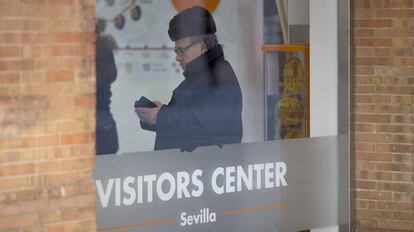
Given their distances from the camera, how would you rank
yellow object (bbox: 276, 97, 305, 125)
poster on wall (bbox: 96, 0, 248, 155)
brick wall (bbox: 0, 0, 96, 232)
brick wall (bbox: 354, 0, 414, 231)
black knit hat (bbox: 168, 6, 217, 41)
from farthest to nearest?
brick wall (bbox: 354, 0, 414, 231)
yellow object (bbox: 276, 97, 305, 125)
black knit hat (bbox: 168, 6, 217, 41)
poster on wall (bbox: 96, 0, 248, 155)
brick wall (bbox: 0, 0, 96, 232)

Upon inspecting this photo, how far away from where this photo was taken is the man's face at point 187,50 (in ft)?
18.7

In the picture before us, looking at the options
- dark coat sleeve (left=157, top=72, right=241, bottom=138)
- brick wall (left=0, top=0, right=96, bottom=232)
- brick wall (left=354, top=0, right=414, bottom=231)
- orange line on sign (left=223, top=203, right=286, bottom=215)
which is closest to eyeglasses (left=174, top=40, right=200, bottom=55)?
dark coat sleeve (left=157, top=72, right=241, bottom=138)

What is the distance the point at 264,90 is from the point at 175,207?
994 mm

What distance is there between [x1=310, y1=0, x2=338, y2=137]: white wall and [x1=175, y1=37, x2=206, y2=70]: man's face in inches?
45.6

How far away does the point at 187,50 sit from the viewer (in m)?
5.77

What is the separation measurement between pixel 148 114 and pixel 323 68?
173cm

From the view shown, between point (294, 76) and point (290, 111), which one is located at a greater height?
point (294, 76)

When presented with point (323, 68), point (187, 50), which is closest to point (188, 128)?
point (187, 50)

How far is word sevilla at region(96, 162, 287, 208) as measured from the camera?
5508 millimetres

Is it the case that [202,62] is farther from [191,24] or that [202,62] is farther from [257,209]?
[257,209]

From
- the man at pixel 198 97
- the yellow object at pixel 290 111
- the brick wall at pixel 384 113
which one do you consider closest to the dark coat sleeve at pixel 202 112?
the man at pixel 198 97

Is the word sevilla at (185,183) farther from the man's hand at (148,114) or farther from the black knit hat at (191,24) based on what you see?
the black knit hat at (191,24)

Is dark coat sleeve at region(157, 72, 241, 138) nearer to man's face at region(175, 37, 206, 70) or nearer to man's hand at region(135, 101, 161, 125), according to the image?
man's hand at region(135, 101, 161, 125)

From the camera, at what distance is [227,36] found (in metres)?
5.96
